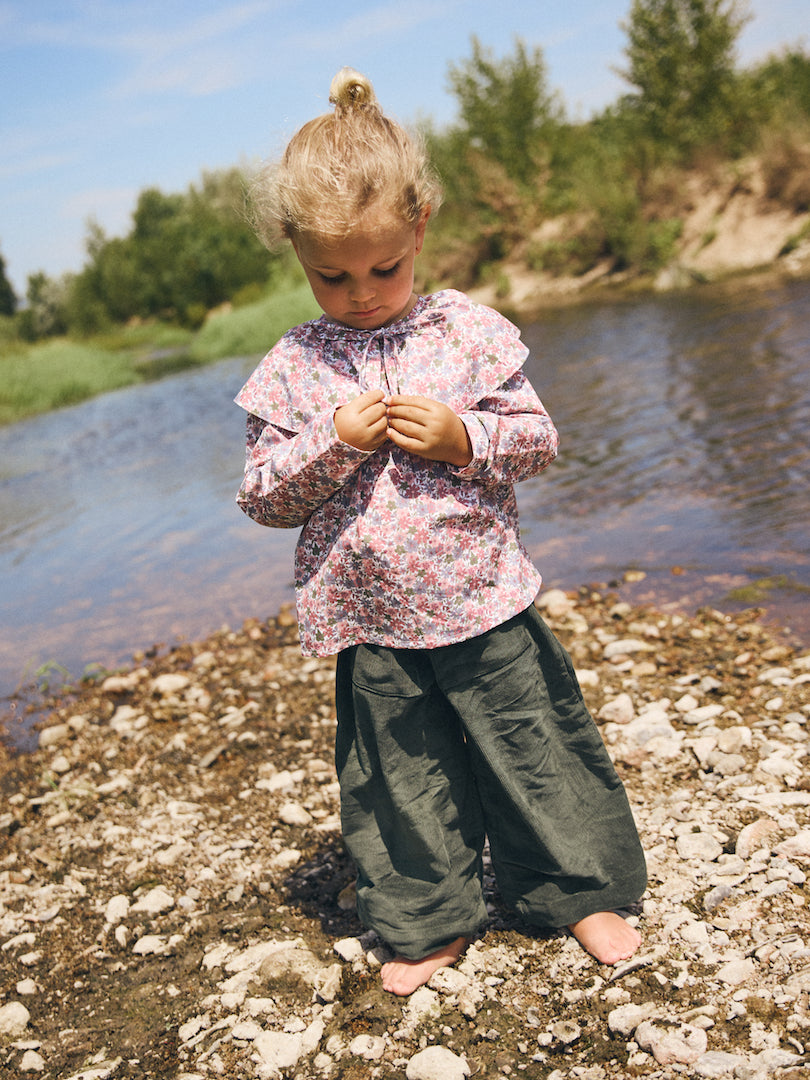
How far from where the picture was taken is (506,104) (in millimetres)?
33688

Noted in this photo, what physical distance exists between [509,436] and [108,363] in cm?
3017

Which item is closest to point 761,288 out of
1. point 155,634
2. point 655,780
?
point 155,634

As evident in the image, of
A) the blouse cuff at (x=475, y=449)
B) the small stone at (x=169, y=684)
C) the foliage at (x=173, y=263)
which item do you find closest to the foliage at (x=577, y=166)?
the foliage at (x=173, y=263)

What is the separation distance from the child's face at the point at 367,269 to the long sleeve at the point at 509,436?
1.03ft

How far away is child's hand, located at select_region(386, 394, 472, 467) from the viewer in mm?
1880

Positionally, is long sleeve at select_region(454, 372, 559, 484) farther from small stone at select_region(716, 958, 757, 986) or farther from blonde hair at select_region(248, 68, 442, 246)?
small stone at select_region(716, 958, 757, 986)

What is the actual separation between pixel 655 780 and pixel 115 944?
69.2 inches

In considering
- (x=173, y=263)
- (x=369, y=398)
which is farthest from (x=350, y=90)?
(x=173, y=263)

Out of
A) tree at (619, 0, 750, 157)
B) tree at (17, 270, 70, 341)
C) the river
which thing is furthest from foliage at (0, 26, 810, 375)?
tree at (17, 270, 70, 341)

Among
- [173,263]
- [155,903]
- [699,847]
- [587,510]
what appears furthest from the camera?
[173,263]

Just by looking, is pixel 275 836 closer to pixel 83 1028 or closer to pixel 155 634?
pixel 83 1028

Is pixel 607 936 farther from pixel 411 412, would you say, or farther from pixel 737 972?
pixel 411 412

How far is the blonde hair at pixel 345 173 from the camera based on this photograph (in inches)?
72.9

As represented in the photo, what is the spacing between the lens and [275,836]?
3076 mm
